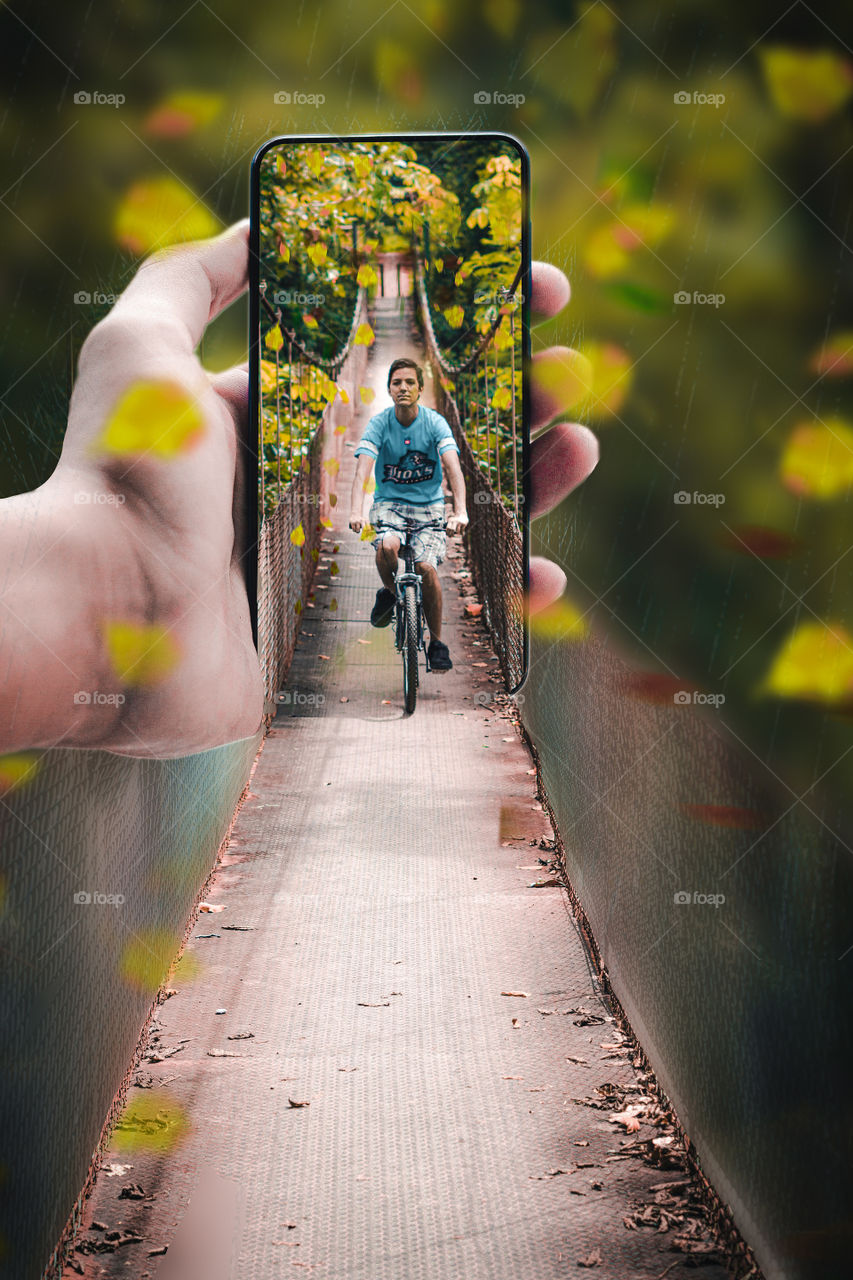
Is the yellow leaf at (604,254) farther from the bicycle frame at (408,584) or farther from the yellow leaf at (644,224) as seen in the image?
the bicycle frame at (408,584)

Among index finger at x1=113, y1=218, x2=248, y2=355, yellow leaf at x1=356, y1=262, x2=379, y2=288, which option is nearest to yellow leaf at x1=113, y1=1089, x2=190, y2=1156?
yellow leaf at x1=356, y1=262, x2=379, y2=288

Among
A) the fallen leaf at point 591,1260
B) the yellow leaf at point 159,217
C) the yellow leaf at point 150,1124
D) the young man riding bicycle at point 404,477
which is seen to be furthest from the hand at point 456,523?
the yellow leaf at point 150,1124

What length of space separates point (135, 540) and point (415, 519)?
0.41 metres

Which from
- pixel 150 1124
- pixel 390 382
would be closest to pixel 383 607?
pixel 390 382

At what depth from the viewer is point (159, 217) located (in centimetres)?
154

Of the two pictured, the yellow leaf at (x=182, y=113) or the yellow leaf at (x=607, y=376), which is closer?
the yellow leaf at (x=182, y=113)

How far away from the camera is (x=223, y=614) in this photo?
5.14 ft

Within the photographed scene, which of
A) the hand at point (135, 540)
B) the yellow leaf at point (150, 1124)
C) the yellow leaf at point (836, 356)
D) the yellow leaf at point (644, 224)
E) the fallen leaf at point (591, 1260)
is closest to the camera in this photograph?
the hand at point (135, 540)

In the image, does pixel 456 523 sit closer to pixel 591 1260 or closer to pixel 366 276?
pixel 366 276

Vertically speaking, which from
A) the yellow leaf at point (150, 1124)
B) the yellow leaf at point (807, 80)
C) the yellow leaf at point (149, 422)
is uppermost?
the yellow leaf at point (807, 80)

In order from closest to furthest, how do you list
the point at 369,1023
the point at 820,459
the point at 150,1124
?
the point at 820,459 < the point at 150,1124 < the point at 369,1023

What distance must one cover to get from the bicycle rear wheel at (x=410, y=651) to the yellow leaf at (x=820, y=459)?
534mm

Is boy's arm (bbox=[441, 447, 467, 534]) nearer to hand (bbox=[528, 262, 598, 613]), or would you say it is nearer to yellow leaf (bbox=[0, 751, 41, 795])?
hand (bbox=[528, 262, 598, 613])

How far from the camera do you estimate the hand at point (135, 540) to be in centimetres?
139
